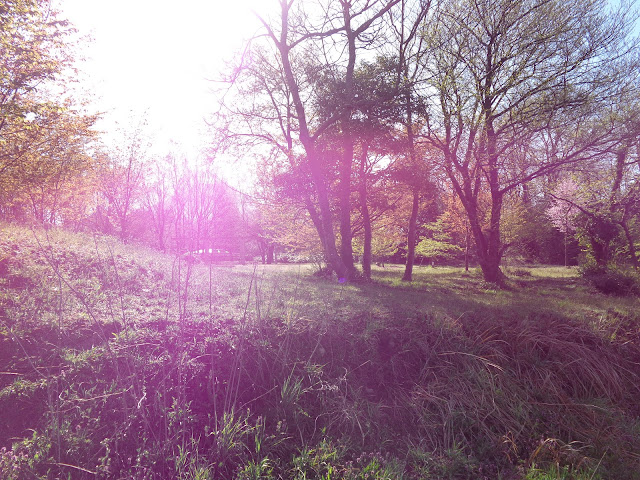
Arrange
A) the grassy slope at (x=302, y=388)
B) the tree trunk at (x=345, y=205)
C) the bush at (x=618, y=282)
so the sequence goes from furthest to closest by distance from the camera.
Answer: the tree trunk at (x=345, y=205) → the bush at (x=618, y=282) → the grassy slope at (x=302, y=388)

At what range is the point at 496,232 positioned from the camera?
456 inches

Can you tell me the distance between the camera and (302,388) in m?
3.41

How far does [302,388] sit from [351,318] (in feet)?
4.43

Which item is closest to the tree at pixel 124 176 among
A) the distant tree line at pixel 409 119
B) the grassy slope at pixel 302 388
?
the distant tree line at pixel 409 119

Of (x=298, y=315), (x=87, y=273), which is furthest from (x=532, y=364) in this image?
(x=87, y=273)

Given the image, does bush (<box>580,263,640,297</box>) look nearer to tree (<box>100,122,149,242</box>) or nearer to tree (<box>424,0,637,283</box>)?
tree (<box>424,0,637,283</box>)

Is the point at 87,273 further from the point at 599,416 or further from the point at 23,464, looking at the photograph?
the point at 599,416

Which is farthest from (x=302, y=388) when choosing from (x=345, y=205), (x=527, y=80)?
(x=527, y=80)

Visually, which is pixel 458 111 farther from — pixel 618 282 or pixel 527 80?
pixel 618 282

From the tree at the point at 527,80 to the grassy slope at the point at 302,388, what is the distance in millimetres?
5545

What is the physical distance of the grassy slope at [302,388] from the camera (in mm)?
2590

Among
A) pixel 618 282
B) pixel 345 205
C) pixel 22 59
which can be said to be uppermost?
pixel 22 59

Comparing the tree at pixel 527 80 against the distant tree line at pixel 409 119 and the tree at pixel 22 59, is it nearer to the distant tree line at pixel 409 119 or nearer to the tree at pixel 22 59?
the distant tree line at pixel 409 119

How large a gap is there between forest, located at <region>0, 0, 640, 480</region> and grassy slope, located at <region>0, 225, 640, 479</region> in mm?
22
